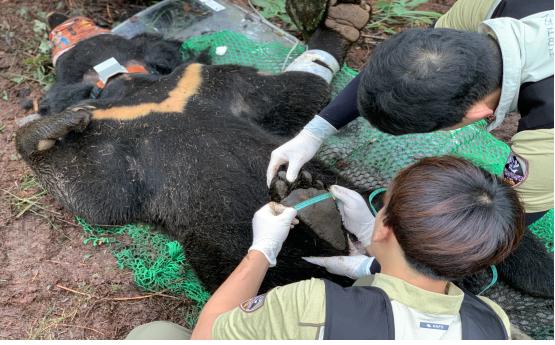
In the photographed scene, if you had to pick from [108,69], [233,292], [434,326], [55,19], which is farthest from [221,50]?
[434,326]

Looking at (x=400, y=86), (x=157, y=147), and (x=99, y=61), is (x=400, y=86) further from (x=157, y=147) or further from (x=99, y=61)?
(x=99, y=61)

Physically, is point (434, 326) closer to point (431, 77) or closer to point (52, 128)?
point (431, 77)

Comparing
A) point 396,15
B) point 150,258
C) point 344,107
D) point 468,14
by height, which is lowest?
point 150,258

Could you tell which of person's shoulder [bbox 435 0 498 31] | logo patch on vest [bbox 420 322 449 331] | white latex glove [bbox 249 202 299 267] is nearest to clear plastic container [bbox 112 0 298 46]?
person's shoulder [bbox 435 0 498 31]

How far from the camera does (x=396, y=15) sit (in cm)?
425

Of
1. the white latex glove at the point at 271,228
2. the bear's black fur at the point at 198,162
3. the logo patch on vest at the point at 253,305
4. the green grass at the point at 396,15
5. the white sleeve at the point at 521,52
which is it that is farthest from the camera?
the green grass at the point at 396,15

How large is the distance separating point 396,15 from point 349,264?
8.25 ft

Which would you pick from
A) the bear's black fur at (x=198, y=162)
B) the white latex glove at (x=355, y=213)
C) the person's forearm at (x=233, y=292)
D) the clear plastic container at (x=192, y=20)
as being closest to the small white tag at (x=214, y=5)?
the clear plastic container at (x=192, y=20)

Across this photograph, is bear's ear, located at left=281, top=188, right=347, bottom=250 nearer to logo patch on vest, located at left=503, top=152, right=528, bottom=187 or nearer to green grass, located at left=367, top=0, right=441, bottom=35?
logo patch on vest, located at left=503, top=152, right=528, bottom=187

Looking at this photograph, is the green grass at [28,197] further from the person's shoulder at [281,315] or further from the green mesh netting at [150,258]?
the person's shoulder at [281,315]

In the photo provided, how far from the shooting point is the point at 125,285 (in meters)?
3.00

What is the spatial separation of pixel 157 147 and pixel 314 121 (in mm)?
859

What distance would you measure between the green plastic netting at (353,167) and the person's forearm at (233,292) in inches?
34.9

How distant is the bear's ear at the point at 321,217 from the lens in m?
2.43
